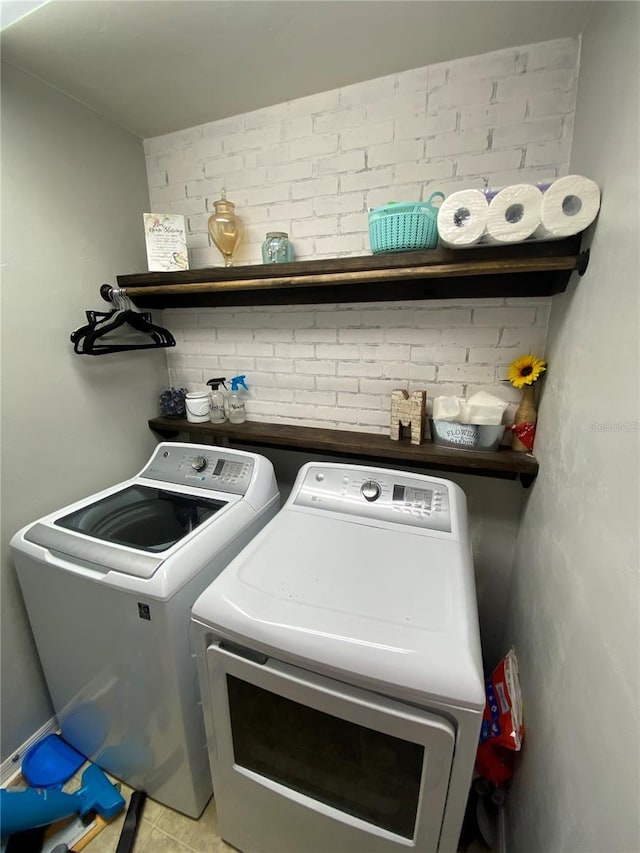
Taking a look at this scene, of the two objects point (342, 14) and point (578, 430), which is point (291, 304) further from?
point (578, 430)

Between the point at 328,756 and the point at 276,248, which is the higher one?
the point at 276,248

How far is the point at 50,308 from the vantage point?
1.27 m

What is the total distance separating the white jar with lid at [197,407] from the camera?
1.62 m

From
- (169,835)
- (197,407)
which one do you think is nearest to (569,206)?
(197,407)

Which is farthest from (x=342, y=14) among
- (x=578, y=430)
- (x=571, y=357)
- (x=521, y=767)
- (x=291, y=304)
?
(x=521, y=767)

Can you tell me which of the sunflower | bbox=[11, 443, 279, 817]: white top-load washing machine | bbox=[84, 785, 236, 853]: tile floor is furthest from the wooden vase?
bbox=[84, 785, 236, 853]: tile floor

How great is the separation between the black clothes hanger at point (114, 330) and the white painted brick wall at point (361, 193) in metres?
0.17

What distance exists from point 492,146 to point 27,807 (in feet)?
7.97

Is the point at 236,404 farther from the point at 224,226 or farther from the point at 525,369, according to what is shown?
the point at 525,369

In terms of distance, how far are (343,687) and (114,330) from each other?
5.06 ft

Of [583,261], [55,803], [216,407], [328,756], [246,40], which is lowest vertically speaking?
[55,803]

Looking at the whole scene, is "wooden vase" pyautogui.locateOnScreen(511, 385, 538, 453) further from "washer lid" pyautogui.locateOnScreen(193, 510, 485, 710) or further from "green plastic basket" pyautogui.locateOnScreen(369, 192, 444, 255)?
"green plastic basket" pyautogui.locateOnScreen(369, 192, 444, 255)

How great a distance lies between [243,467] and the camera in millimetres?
1373

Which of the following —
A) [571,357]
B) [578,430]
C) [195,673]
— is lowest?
[195,673]
